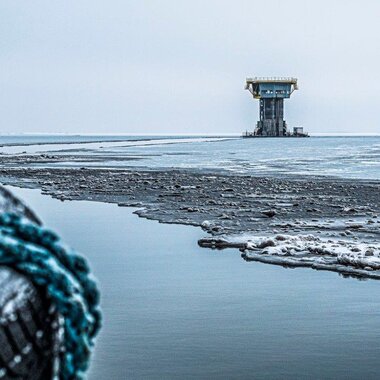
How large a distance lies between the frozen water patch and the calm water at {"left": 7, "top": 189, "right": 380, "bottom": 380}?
0.28m

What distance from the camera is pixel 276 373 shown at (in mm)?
6461

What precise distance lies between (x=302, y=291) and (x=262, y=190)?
15159 millimetres

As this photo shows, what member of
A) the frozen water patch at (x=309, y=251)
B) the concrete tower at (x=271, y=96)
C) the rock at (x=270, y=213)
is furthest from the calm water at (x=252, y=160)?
the concrete tower at (x=271, y=96)

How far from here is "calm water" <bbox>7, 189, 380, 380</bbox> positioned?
21.6ft

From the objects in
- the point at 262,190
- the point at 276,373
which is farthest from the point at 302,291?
the point at 262,190

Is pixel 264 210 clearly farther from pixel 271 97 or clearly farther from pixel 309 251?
pixel 271 97

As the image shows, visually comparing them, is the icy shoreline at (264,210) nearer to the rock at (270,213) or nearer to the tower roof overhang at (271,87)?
the rock at (270,213)

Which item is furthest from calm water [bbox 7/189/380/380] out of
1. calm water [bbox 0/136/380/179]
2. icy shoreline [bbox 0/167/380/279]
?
calm water [bbox 0/136/380/179]

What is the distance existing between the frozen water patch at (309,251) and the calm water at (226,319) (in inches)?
11.1

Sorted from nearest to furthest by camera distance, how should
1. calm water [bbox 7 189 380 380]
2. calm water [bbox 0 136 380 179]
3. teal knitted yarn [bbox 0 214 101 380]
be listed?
teal knitted yarn [bbox 0 214 101 380], calm water [bbox 7 189 380 380], calm water [bbox 0 136 380 179]

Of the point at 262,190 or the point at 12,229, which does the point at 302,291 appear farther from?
the point at 262,190

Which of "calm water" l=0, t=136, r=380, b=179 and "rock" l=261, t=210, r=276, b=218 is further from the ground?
"rock" l=261, t=210, r=276, b=218

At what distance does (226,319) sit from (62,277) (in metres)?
6.66

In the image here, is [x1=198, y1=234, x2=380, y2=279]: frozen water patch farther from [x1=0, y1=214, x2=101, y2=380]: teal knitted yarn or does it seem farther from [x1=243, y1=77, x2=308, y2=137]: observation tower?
[x1=243, y1=77, x2=308, y2=137]: observation tower
